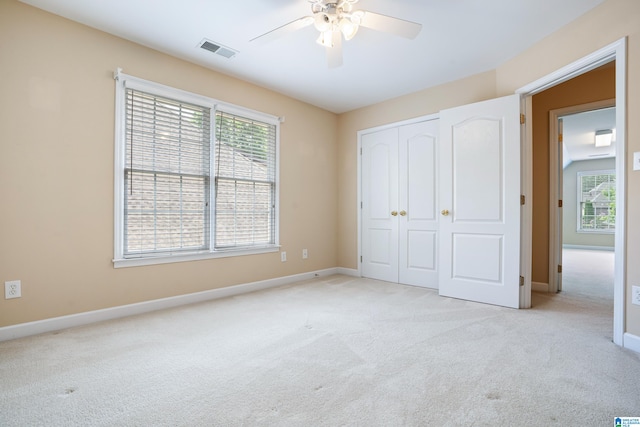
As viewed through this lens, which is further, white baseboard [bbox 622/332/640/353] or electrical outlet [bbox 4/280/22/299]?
electrical outlet [bbox 4/280/22/299]

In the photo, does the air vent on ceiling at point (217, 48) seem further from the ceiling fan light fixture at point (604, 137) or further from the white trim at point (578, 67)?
the ceiling fan light fixture at point (604, 137)

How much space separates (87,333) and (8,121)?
5.62ft

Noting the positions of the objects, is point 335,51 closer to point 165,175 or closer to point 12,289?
point 165,175

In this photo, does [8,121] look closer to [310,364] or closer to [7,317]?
[7,317]

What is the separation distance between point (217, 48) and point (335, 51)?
1288 mm

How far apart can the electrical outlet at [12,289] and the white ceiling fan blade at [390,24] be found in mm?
3239

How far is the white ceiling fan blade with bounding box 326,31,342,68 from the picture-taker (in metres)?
2.33

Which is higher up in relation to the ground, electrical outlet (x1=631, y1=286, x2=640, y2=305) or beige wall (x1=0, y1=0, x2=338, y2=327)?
beige wall (x1=0, y1=0, x2=338, y2=327)

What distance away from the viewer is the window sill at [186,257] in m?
2.81

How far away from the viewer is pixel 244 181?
3758 millimetres

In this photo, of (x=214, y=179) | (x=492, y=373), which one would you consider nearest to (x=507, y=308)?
(x=492, y=373)

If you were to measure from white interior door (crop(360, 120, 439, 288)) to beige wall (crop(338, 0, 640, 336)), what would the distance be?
217 millimetres

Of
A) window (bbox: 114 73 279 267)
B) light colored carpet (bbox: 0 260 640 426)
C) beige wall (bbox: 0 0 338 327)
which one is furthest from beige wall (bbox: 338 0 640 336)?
beige wall (bbox: 0 0 338 327)

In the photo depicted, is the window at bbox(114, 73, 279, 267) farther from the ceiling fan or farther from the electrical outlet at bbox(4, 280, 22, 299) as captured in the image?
the ceiling fan
